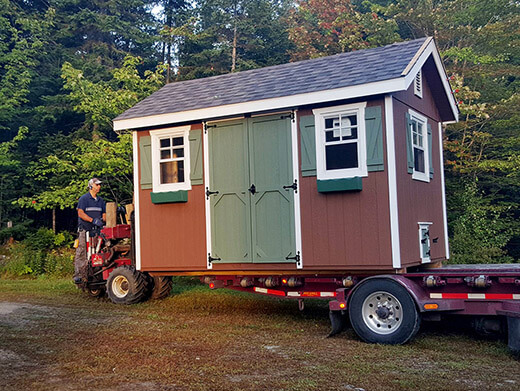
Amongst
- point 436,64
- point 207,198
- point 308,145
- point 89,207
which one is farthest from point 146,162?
point 436,64

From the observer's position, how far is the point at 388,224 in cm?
791

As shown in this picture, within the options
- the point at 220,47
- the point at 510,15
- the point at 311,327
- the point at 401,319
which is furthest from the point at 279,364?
the point at 220,47

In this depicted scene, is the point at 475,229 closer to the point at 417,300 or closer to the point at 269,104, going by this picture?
the point at 417,300

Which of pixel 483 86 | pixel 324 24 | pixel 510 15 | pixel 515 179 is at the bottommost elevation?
pixel 515 179

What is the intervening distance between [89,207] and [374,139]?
5946 mm

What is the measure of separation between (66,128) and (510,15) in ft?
53.9

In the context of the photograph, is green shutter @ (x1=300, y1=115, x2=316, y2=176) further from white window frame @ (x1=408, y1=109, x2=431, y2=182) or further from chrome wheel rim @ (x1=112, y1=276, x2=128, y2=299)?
chrome wheel rim @ (x1=112, y1=276, x2=128, y2=299)

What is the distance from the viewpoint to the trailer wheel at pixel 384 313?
23.9 feet

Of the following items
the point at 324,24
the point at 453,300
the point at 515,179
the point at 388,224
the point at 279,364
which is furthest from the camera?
the point at 324,24

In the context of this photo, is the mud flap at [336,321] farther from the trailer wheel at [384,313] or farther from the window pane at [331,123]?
the window pane at [331,123]

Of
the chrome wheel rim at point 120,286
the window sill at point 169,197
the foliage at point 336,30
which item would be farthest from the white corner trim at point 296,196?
the foliage at point 336,30

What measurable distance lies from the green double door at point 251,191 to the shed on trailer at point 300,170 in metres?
0.02

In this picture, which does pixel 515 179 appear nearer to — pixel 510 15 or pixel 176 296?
pixel 510 15

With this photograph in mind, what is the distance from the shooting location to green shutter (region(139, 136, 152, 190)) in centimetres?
982
